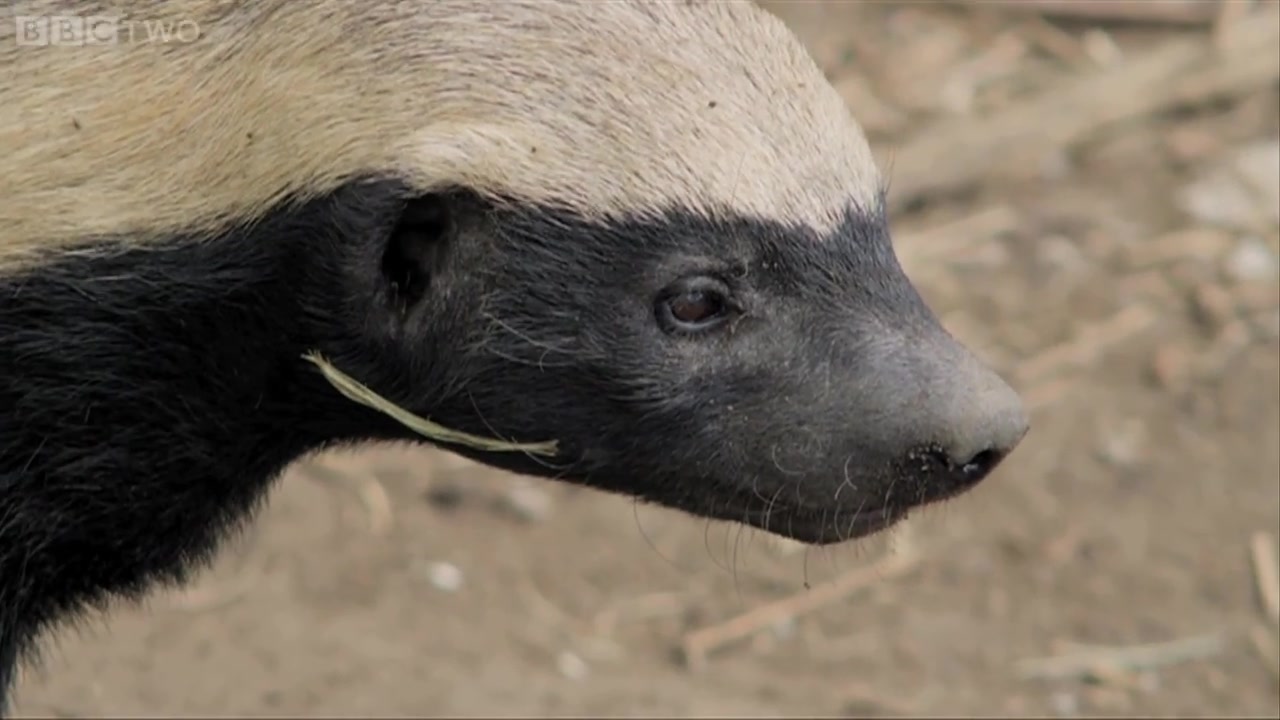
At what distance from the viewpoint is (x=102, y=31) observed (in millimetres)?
3566

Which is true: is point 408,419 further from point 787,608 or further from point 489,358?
point 787,608

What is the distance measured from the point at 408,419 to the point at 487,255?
13.7 inches

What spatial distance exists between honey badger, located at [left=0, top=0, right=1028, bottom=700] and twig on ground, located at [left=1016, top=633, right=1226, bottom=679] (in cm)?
225

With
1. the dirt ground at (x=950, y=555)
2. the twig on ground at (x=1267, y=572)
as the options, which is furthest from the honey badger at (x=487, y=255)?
the twig on ground at (x=1267, y=572)

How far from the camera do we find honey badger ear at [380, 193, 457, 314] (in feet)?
11.7

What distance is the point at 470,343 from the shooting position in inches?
145

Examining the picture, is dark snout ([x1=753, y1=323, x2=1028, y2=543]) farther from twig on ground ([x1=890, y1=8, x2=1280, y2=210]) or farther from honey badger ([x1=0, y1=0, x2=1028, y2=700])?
twig on ground ([x1=890, y1=8, x2=1280, y2=210])

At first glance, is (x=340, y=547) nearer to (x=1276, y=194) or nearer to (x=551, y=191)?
(x=551, y=191)

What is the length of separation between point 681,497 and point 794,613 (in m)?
2.42

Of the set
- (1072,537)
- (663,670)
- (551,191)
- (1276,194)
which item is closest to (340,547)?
(663,670)

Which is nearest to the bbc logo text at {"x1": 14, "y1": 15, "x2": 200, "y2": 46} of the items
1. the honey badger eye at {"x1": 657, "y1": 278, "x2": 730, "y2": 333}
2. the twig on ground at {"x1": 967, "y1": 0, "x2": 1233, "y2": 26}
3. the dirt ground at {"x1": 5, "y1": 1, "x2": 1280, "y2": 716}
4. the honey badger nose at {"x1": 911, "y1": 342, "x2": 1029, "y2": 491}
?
the honey badger eye at {"x1": 657, "y1": 278, "x2": 730, "y2": 333}

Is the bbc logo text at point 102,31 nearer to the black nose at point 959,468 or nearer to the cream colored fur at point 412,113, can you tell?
the cream colored fur at point 412,113

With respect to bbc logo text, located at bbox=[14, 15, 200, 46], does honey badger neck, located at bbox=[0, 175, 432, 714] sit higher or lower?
lower

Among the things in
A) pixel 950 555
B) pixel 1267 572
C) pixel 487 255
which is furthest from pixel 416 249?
pixel 1267 572
